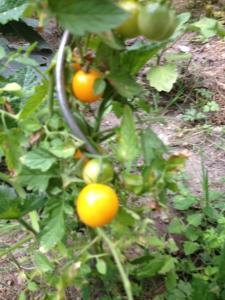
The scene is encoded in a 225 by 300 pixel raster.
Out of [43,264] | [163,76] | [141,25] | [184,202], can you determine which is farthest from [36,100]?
[163,76]

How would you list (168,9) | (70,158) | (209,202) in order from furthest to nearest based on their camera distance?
(209,202) < (70,158) < (168,9)

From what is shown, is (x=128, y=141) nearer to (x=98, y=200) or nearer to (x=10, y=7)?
(x=98, y=200)

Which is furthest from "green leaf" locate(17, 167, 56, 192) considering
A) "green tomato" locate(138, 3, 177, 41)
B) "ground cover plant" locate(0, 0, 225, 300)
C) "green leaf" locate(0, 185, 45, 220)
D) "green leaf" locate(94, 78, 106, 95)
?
"green tomato" locate(138, 3, 177, 41)

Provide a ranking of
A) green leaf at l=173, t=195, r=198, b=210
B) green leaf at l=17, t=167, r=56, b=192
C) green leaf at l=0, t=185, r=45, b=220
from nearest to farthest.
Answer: green leaf at l=17, t=167, r=56, b=192 < green leaf at l=0, t=185, r=45, b=220 < green leaf at l=173, t=195, r=198, b=210

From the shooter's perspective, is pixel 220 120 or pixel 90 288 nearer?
pixel 90 288

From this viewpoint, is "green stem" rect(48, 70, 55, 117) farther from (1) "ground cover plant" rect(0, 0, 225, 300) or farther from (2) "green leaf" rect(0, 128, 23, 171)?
(2) "green leaf" rect(0, 128, 23, 171)

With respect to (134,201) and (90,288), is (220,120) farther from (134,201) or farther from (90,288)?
(90,288)

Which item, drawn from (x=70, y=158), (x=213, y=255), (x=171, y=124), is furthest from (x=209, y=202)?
(x=70, y=158)
